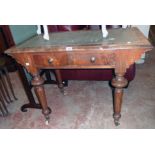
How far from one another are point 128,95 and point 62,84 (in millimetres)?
699

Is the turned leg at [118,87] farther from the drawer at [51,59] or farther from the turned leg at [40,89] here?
the turned leg at [40,89]

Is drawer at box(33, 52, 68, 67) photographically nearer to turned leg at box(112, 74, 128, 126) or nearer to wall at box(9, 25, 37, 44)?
turned leg at box(112, 74, 128, 126)

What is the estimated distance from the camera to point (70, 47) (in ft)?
3.24

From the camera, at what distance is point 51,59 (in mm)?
1058

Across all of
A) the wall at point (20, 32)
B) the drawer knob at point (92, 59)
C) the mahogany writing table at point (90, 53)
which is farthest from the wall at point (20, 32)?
the drawer knob at point (92, 59)

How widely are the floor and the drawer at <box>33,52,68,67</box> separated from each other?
23.7 inches

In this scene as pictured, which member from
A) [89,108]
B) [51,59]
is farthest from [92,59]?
[89,108]

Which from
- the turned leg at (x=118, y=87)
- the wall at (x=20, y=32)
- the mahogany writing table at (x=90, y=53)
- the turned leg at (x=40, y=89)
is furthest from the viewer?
the wall at (x=20, y=32)

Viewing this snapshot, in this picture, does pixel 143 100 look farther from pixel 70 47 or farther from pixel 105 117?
pixel 70 47

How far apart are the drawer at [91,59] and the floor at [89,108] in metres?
0.61

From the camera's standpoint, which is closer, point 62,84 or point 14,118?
point 14,118

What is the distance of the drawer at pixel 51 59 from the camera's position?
1.04m

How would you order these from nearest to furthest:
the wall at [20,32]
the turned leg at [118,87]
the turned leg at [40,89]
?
1. the turned leg at [118,87]
2. the turned leg at [40,89]
3. the wall at [20,32]
